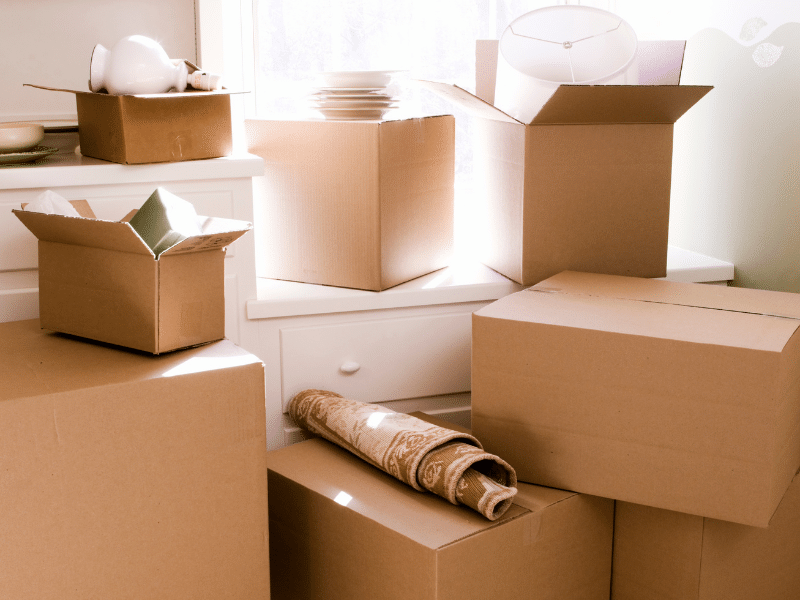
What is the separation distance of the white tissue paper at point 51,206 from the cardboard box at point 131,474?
0.68 feet

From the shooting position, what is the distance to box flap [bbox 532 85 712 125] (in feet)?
4.98

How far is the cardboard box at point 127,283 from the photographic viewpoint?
1164 mm

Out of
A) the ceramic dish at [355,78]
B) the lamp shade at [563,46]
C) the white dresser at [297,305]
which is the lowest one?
the white dresser at [297,305]

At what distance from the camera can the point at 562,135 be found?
1.64 metres

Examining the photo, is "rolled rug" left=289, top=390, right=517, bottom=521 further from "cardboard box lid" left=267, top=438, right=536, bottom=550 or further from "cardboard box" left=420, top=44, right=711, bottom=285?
"cardboard box" left=420, top=44, right=711, bottom=285

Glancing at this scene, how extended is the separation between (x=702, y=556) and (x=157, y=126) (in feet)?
3.86

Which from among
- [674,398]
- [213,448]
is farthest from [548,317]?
[213,448]

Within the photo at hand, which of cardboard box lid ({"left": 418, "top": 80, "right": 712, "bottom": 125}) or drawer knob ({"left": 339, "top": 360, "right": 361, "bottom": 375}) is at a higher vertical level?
cardboard box lid ({"left": 418, "top": 80, "right": 712, "bottom": 125})

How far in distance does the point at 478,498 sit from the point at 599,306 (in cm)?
41

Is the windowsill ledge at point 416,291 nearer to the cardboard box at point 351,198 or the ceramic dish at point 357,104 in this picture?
the cardboard box at point 351,198

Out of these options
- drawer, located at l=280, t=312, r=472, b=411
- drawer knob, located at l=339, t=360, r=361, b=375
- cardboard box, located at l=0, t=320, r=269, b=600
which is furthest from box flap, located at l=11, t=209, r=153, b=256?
drawer knob, located at l=339, t=360, r=361, b=375

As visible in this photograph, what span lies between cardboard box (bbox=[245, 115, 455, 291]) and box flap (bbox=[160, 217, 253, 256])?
1.28 ft

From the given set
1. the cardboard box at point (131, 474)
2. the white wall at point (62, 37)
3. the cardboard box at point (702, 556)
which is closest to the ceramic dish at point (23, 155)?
A: the white wall at point (62, 37)

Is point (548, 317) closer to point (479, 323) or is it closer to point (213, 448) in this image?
point (479, 323)
